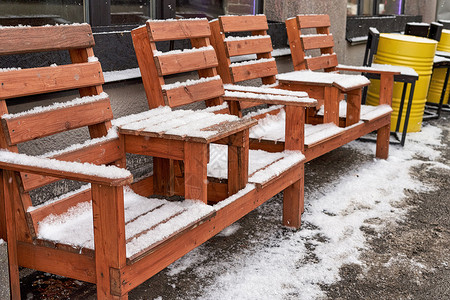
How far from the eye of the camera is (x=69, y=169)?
2002 millimetres

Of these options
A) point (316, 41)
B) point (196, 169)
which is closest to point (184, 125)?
point (196, 169)

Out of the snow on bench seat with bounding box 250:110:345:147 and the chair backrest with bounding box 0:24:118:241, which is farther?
the snow on bench seat with bounding box 250:110:345:147

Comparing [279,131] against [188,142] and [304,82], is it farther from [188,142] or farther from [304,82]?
[188,142]

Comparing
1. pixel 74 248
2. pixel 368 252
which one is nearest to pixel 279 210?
pixel 368 252

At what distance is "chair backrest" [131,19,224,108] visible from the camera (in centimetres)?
322

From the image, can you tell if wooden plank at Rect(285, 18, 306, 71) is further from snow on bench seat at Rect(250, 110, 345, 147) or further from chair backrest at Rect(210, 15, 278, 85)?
snow on bench seat at Rect(250, 110, 345, 147)

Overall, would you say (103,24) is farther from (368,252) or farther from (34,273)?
(368,252)

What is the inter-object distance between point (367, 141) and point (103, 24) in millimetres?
3245

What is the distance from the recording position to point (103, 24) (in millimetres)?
3836

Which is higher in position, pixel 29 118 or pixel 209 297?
pixel 29 118

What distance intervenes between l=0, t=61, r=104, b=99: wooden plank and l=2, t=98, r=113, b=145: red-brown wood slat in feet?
0.32

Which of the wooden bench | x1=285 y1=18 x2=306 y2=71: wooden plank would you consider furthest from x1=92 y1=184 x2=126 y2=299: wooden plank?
x1=285 y1=18 x2=306 y2=71: wooden plank

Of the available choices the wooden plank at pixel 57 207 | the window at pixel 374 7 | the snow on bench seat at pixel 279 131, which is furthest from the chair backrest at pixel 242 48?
the window at pixel 374 7

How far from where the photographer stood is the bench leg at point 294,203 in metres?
3.59
